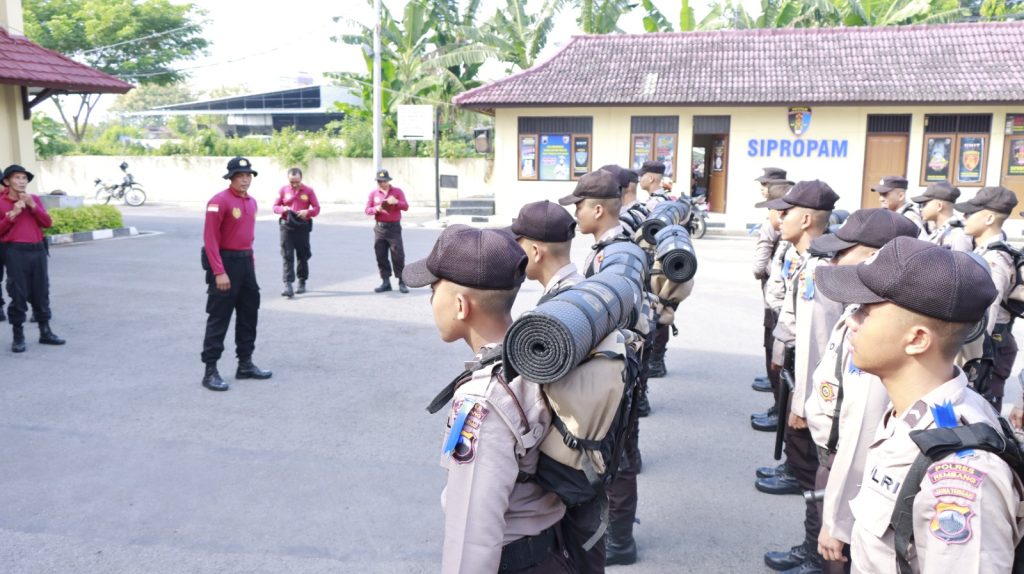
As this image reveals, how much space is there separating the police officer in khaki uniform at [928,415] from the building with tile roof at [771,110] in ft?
60.7

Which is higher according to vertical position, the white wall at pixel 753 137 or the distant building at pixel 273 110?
the distant building at pixel 273 110

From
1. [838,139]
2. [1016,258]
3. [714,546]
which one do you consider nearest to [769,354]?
[1016,258]

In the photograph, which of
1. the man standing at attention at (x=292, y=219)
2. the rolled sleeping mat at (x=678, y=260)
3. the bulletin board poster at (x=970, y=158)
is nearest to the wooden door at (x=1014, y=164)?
the bulletin board poster at (x=970, y=158)

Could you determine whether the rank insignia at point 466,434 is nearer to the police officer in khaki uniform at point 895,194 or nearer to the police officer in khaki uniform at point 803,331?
the police officer in khaki uniform at point 803,331

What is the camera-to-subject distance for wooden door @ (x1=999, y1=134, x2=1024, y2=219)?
64.2ft

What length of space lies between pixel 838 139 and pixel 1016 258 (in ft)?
53.3

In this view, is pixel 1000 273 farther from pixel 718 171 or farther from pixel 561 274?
pixel 718 171

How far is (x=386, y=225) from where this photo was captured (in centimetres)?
1141

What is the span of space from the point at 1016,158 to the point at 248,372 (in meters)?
19.6

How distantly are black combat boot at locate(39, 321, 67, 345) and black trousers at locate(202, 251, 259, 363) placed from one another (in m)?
2.35

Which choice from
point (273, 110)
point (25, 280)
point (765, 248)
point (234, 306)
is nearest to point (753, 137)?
point (765, 248)

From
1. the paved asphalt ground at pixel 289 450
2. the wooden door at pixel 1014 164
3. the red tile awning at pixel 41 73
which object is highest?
the red tile awning at pixel 41 73

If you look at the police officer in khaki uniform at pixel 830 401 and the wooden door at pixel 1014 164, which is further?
the wooden door at pixel 1014 164

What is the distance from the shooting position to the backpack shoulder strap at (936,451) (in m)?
1.84
